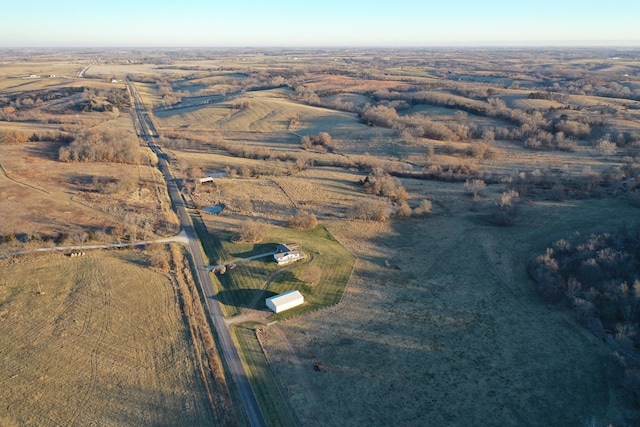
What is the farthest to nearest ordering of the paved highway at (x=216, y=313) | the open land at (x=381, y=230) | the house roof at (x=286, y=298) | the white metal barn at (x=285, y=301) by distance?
the house roof at (x=286, y=298) < the white metal barn at (x=285, y=301) < the open land at (x=381, y=230) < the paved highway at (x=216, y=313)

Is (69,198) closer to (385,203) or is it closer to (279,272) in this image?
(279,272)

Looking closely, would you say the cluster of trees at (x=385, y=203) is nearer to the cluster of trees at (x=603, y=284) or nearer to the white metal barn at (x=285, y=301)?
the cluster of trees at (x=603, y=284)

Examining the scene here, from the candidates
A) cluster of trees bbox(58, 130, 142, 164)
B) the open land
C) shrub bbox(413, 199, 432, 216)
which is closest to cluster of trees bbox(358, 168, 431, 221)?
shrub bbox(413, 199, 432, 216)

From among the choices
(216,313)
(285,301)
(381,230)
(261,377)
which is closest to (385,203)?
(381,230)

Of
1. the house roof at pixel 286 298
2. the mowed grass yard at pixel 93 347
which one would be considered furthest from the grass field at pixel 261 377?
the mowed grass yard at pixel 93 347

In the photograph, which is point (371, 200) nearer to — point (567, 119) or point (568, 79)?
point (567, 119)
